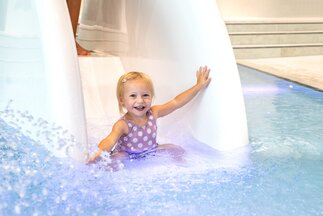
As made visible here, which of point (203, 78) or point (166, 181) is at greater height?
point (203, 78)

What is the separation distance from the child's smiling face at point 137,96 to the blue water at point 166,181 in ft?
0.51

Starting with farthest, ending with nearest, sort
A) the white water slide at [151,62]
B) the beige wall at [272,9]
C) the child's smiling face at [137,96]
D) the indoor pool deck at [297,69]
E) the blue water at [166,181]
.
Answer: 1. the beige wall at [272,9]
2. the indoor pool deck at [297,69]
3. the child's smiling face at [137,96]
4. the white water slide at [151,62]
5. the blue water at [166,181]

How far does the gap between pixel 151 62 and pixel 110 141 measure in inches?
20.9

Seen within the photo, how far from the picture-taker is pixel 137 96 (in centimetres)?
138

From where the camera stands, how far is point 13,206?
97 cm

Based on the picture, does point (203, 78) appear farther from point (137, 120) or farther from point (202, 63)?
point (137, 120)

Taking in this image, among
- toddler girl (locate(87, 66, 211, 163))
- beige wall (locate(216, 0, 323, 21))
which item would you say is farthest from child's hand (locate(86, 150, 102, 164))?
beige wall (locate(216, 0, 323, 21))

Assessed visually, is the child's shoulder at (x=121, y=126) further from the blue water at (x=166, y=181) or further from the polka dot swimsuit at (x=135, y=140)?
the blue water at (x=166, y=181)

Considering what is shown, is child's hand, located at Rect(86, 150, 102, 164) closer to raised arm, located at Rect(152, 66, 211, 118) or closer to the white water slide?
the white water slide

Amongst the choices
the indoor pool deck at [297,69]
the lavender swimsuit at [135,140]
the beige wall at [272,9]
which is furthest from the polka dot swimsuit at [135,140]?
the beige wall at [272,9]

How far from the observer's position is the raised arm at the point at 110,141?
119 centimetres

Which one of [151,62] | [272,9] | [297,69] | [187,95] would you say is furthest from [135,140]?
[272,9]

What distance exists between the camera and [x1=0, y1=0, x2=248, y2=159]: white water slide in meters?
1.16

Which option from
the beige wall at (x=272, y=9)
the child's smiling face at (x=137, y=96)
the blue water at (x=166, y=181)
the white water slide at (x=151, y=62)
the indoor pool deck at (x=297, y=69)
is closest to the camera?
the blue water at (x=166, y=181)
